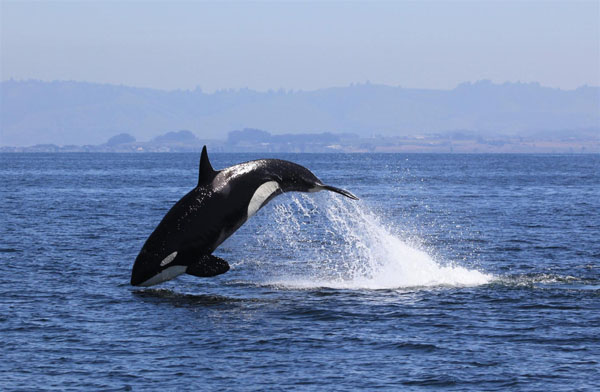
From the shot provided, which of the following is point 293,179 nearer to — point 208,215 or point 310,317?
point 208,215

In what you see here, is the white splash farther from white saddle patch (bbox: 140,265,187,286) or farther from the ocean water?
white saddle patch (bbox: 140,265,187,286)

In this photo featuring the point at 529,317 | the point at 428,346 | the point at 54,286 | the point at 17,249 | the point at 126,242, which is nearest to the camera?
the point at 428,346

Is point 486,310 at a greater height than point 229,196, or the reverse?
point 229,196

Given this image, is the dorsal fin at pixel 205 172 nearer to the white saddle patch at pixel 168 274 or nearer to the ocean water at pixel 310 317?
the white saddle patch at pixel 168 274

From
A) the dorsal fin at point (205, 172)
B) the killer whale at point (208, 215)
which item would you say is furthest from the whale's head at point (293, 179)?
the dorsal fin at point (205, 172)

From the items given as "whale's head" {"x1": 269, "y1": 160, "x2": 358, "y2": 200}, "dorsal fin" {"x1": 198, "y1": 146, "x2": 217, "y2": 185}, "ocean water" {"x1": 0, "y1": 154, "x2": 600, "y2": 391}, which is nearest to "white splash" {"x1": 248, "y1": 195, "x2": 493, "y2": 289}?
"ocean water" {"x1": 0, "y1": 154, "x2": 600, "y2": 391}

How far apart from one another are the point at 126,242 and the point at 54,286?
1435 cm

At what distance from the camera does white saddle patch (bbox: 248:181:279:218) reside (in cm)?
2505

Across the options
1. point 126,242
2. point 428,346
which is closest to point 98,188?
point 126,242

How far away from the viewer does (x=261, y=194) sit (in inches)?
990

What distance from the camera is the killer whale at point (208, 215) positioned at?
2455 centimetres

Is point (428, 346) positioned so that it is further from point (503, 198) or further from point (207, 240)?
point (503, 198)

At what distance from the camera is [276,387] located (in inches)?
684

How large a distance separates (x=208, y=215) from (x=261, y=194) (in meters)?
1.61
